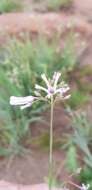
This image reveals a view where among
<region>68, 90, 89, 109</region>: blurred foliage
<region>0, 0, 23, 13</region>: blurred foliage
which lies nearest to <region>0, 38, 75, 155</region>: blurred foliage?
<region>68, 90, 89, 109</region>: blurred foliage

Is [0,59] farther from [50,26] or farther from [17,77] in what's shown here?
[50,26]

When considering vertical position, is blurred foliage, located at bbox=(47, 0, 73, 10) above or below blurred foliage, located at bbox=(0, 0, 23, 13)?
above

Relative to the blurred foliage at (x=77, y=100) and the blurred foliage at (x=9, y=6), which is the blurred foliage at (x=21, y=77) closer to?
the blurred foliage at (x=77, y=100)

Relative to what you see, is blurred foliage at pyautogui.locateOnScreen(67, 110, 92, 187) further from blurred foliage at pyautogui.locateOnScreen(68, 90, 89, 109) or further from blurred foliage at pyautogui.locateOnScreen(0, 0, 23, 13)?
blurred foliage at pyautogui.locateOnScreen(0, 0, 23, 13)

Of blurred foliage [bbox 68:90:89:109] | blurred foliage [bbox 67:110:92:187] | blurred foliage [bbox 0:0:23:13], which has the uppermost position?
blurred foliage [bbox 0:0:23:13]

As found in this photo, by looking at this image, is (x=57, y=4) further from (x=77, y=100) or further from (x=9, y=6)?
(x=77, y=100)

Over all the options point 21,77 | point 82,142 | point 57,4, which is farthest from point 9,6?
point 82,142

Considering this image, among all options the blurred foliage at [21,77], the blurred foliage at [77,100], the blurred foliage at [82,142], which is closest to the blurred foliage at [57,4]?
the blurred foliage at [21,77]

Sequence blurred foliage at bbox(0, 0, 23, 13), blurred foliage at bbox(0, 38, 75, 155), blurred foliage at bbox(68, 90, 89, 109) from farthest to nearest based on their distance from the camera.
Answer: blurred foliage at bbox(0, 0, 23, 13)
blurred foliage at bbox(68, 90, 89, 109)
blurred foliage at bbox(0, 38, 75, 155)
